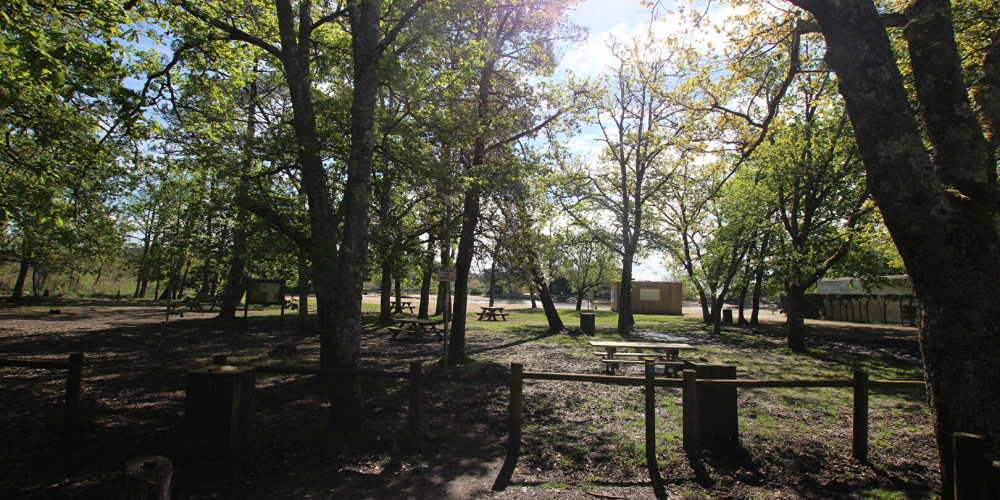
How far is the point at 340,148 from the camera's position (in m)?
7.96

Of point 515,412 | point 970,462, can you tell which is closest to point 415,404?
point 515,412

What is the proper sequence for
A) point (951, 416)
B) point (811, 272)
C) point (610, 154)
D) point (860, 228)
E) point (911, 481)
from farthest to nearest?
point (610, 154) < point (811, 272) < point (860, 228) < point (911, 481) < point (951, 416)

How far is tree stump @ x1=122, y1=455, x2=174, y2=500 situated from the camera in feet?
7.94

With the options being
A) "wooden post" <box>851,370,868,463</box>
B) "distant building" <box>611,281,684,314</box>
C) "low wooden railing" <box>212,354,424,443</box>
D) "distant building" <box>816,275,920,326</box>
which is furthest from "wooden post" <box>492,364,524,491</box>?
"distant building" <box>611,281,684,314</box>

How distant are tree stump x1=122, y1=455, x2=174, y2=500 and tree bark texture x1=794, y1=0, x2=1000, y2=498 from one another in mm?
4613

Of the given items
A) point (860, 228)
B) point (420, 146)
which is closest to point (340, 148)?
point (420, 146)

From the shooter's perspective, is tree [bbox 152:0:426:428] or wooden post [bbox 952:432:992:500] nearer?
wooden post [bbox 952:432:992:500]

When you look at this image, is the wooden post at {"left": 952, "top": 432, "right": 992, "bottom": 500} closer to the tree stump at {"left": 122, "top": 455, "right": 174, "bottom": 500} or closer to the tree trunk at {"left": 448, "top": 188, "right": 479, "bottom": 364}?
the tree stump at {"left": 122, "top": 455, "right": 174, "bottom": 500}

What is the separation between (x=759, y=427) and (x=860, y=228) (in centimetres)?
967

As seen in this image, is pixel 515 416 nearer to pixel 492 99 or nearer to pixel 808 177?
pixel 492 99

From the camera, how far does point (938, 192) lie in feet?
10.1

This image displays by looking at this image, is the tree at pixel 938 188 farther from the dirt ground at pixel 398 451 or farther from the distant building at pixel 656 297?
the distant building at pixel 656 297

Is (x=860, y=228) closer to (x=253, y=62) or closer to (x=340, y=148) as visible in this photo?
(x=340, y=148)

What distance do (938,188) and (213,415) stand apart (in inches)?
248
